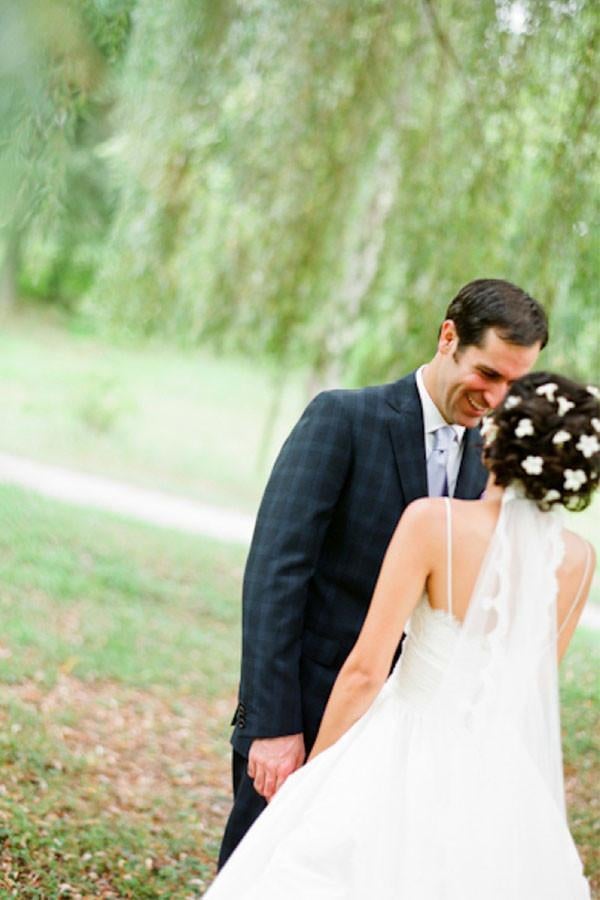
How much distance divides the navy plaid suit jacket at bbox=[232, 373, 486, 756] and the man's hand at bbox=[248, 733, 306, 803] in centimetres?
2

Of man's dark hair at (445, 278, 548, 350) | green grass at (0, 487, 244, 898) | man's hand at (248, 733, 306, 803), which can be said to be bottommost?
green grass at (0, 487, 244, 898)

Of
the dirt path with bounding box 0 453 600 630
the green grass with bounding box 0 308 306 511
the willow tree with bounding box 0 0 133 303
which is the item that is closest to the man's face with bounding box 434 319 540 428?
the willow tree with bounding box 0 0 133 303

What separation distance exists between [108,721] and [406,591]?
4.03 meters

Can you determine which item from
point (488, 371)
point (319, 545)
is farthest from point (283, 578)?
point (488, 371)

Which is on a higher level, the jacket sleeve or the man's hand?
the jacket sleeve

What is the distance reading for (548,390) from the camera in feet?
7.84

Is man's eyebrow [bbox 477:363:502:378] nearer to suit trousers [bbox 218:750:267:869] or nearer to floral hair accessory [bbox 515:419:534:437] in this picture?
floral hair accessory [bbox 515:419:534:437]

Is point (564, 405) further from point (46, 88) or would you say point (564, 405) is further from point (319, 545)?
point (46, 88)

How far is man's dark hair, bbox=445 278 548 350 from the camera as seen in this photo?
2727 mm

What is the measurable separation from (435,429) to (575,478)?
24.1 inches

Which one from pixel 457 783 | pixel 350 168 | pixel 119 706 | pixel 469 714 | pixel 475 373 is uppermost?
pixel 350 168

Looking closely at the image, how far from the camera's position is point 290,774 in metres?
2.69

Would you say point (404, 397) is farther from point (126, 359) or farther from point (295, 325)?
point (126, 359)

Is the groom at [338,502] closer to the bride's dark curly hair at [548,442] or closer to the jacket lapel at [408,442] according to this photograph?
the jacket lapel at [408,442]
